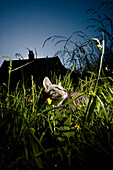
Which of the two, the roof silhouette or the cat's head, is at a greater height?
the roof silhouette

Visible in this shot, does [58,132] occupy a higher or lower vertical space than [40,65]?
lower

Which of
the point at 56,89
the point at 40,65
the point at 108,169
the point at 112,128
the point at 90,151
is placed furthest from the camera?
the point at 40,65

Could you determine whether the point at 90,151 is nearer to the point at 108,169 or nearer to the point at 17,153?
the point at 108,169

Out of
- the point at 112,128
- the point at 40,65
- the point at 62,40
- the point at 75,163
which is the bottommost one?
the point at 75,163

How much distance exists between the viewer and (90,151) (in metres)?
0.57

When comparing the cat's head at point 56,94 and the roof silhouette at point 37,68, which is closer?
the cat's head at point 56,94

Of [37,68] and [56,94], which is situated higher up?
[37,68]

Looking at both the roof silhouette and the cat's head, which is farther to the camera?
the roof silhouette

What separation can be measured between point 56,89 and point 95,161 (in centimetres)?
106

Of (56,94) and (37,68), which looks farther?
(37,68)

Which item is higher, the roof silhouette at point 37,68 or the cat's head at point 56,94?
the roof silhouette at point 37,68

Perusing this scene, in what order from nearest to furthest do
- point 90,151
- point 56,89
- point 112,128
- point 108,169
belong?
1. point 108,169
2. point 90,151
3. point 112,128
4. point 56,89

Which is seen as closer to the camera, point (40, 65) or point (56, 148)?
point (56, 148)

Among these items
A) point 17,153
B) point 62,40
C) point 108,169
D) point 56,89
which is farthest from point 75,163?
point 62,40
